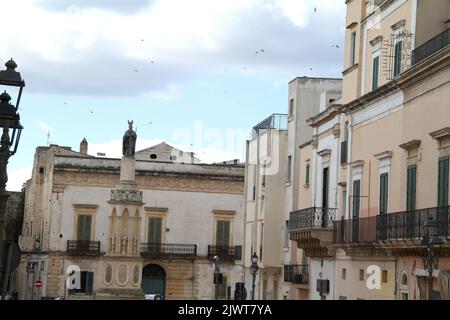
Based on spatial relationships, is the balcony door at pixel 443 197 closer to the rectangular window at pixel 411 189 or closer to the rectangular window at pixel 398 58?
the rectangular window at pixel 411 189

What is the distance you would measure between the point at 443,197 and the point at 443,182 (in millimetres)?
328

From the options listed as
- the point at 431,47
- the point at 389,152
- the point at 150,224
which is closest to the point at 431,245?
the point at 431,47

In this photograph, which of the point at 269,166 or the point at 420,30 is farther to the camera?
the point at 269,166

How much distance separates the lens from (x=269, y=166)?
165ft

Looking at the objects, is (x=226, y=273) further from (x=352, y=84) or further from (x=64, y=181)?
(x=352, y=84)

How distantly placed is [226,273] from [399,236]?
41.8 meters

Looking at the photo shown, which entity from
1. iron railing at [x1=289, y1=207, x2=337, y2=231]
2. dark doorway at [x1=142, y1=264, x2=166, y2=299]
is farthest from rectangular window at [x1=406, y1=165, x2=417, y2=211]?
dark doorway at [x1=142, y1=264, x2=166, y2=299]

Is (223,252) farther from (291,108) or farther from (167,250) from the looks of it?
(291,108)

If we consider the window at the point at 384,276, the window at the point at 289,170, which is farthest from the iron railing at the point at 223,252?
the window at the point at 384,276

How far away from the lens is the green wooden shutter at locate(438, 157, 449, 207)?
82.5 ft

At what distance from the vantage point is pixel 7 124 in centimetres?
1641
